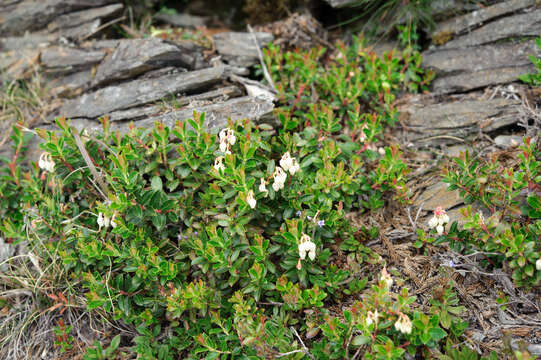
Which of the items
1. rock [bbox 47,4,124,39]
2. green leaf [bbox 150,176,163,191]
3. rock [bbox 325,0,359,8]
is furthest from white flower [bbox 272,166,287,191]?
rock [bbox 47,4,124,39]

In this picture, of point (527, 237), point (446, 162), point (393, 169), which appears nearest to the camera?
point (527, 237)

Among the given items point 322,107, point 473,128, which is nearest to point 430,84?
point 473,128

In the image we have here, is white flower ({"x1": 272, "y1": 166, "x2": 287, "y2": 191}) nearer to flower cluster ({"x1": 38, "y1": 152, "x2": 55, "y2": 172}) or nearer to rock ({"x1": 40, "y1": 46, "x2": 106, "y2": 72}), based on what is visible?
flower cluster ({"x1": 38, "y1": 152, "x2": 55, "y2": 172})

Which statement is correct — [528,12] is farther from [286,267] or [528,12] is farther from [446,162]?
[286,267]

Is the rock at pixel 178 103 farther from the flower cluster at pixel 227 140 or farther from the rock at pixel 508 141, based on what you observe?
the rock at pixel 508 141

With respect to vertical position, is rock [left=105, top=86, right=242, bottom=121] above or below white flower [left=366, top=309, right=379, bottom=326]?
above
